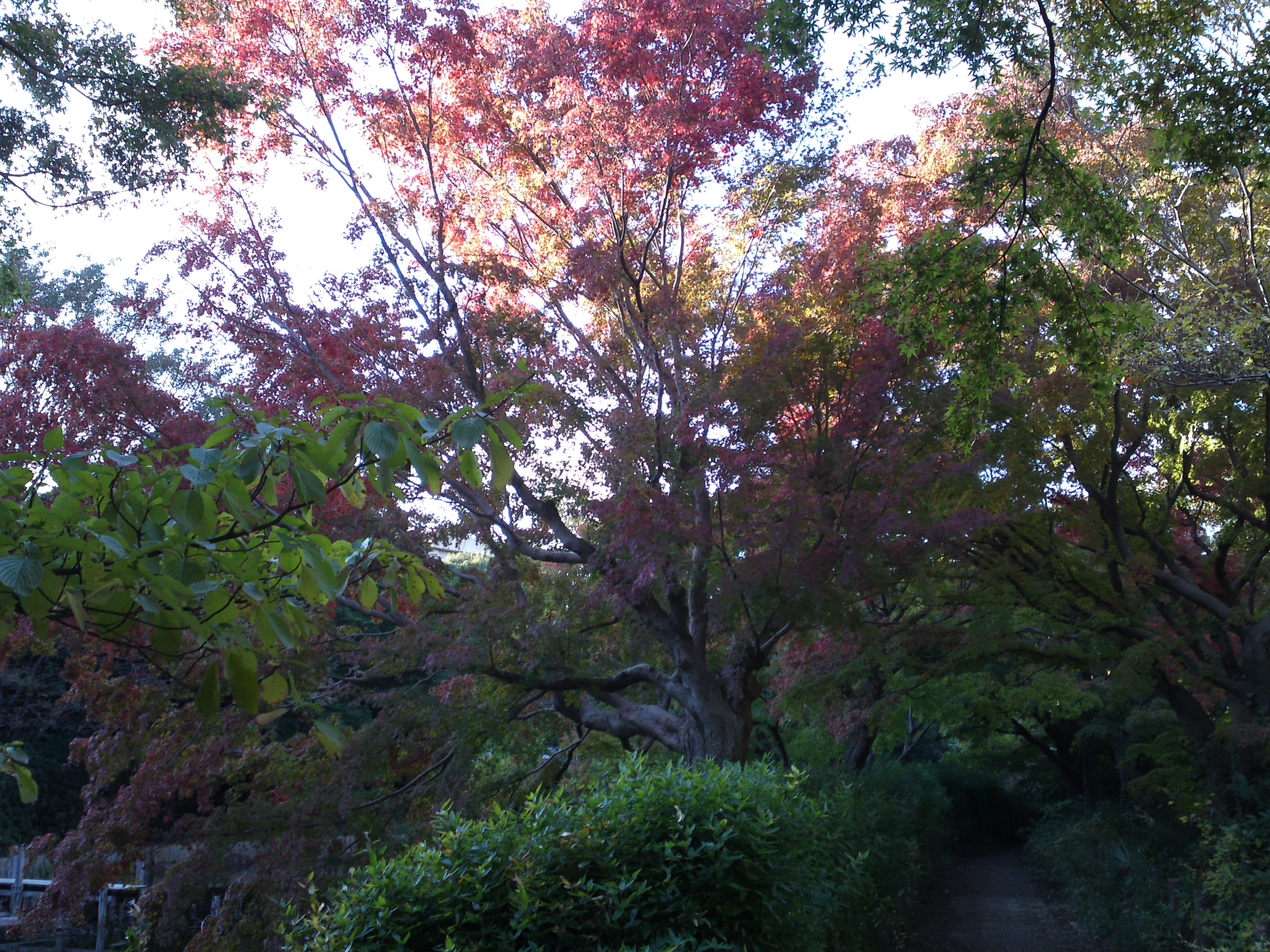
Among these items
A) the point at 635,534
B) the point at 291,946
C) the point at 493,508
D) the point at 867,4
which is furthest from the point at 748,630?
the point at 291,946

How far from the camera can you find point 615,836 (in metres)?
4.01

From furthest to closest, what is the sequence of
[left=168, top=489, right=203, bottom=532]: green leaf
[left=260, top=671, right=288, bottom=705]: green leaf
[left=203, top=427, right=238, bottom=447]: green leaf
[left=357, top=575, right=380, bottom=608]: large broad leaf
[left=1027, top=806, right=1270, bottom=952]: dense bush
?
[left=1027, top=806, right=1270, bottom=952]: dense bush → [left=357, top=575, right=380, bottom=608]: large broad leaf → [left=260, top=671, right=288, bottom=705]: green leaf → [left=203, top=427, right=238, bottom=447]: green leaf → [left=168, top=489, right=203, bottom=532]: green leaf

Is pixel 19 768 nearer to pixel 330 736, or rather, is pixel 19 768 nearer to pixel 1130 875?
pixel 330 736

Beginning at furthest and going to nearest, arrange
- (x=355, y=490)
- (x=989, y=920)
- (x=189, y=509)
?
(x=989, y=920) < (x=355, y=490) < (x=189, y=509)

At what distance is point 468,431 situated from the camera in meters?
2.04

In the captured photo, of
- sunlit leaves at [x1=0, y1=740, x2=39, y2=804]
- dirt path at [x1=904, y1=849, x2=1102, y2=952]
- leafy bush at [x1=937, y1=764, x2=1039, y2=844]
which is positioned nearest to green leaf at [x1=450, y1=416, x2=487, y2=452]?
sunlit leaves at [x1=0, y1=740, x2=39, y2=804]

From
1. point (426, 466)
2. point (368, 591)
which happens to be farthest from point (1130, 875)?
point (426, 466)

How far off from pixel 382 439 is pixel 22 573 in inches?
28.5

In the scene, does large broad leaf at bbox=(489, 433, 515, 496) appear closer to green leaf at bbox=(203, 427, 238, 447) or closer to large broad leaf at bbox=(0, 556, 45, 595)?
green leaf at bbox=(203, 427, 238, 447)

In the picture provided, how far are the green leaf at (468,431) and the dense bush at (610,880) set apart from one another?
210 cm

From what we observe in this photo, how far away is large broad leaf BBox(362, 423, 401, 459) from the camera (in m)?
2.00

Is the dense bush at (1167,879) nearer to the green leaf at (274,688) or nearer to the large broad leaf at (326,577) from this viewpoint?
the green leaf at (274,688)

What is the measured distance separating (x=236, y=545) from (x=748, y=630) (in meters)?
8.33

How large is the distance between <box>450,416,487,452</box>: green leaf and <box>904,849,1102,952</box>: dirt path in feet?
33.0
